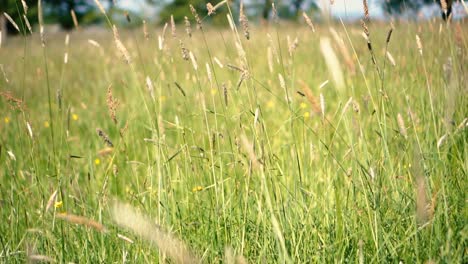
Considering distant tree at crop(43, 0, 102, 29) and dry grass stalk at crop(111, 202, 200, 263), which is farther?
distant tree at crop(43, 0, 102, 29)

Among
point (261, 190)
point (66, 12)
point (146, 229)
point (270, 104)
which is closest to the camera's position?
point (146, 229)

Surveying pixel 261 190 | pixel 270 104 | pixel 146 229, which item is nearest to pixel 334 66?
pixel 261 190

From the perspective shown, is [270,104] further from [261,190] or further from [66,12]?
[66,12]

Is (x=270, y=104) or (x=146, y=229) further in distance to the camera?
(x=270, y=104)

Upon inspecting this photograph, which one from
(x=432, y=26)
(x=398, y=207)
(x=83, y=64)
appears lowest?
(x=83, y=64)

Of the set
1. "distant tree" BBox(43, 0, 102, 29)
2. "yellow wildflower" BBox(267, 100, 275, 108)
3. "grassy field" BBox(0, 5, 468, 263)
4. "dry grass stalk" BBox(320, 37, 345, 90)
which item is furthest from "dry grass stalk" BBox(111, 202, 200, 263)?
"distant tree" BBox(43, 0, 102, 29)

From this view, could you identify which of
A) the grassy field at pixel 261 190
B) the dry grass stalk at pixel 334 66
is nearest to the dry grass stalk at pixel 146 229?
the grassy field at pixel 261 190

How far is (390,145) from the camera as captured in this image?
2.04 metres

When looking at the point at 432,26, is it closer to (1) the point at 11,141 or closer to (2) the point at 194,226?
(2) the point at 194,226

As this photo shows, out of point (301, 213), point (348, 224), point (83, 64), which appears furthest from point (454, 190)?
point (83, 64)

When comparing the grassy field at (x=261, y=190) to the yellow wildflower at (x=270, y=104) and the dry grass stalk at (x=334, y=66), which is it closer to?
the dry grass stalk at (x=334, y=66)

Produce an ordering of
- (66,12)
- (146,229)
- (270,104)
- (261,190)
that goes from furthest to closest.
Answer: (66,12) < (270,104) < (261,190) < (146,229)

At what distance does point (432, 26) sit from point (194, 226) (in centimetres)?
135

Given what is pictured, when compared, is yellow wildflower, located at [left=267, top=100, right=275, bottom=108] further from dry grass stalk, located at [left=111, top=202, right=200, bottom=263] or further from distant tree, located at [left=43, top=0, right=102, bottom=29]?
distant tree, located at [left=43, top=0, right=102, bottom=29]
